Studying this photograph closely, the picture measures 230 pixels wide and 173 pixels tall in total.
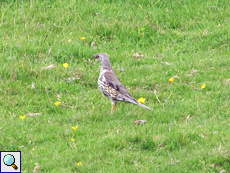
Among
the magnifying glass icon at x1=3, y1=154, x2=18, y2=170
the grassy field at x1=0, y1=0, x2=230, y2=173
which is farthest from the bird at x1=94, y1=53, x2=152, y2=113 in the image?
the magnifying glass icon at x1=3, y1=154, x2=18, y2=170

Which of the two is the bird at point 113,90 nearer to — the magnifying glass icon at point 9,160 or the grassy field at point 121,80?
the grassy field at point 121,80

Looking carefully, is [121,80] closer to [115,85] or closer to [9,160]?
[115,85]

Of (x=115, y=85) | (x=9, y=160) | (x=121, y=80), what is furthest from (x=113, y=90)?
(x=9, y=160)

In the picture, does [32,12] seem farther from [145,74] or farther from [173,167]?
[173,167]

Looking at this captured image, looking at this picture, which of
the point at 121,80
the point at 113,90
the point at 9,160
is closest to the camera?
the point at 9,160

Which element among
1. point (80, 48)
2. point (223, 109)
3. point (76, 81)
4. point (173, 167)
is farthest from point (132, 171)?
point (80, 48)

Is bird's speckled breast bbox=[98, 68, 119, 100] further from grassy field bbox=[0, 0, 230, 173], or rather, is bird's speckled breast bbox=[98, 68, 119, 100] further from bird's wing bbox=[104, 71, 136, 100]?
grassy field bbox=[0, 0, 230, 173]

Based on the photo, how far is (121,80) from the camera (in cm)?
888

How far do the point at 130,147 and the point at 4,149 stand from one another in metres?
1.93

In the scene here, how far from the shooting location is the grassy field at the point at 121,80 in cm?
615

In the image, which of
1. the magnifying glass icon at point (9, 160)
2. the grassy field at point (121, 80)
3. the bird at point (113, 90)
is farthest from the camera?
the bird at point (113, 90)

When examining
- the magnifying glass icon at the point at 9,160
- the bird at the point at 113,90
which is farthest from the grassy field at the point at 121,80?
the bird at the point at 113,90

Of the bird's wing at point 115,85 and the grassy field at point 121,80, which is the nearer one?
the grassy field at point 121,80

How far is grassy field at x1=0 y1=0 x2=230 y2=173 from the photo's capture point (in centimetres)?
615
